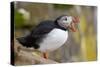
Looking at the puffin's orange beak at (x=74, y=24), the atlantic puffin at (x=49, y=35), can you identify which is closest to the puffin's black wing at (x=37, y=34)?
the atlantic puffin at (x=49, y=35)

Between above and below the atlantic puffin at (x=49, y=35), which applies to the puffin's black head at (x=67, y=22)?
above

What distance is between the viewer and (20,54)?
196 centimetres

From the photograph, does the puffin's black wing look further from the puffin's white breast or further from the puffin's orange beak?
the puffin's orange beak

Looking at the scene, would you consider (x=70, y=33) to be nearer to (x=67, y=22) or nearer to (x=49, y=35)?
(x=67, y=22)

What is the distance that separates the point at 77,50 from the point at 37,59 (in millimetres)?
Result: 403

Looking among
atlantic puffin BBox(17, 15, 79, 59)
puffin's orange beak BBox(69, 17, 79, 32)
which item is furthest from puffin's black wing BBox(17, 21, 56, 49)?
puffin's orange beak BBox(69, 17, 79, 32)

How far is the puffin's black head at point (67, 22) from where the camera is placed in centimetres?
209

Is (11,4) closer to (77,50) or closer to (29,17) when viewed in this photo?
(29,17)

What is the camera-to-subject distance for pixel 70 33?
2137 millimetres

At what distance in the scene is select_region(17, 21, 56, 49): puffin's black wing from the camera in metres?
1.99

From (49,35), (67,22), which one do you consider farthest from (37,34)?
(67,22)

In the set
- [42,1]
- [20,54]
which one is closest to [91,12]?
[42,1]

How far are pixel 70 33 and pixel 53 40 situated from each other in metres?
0.19

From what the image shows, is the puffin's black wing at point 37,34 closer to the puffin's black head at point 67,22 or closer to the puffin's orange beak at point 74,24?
the puffin's black head at point 67,22
